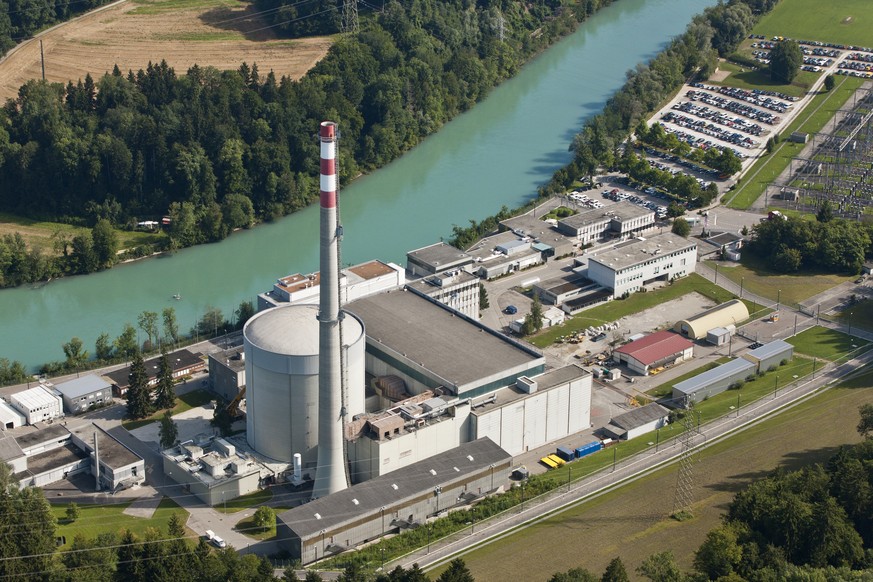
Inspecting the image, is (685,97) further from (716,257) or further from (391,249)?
(391,249)

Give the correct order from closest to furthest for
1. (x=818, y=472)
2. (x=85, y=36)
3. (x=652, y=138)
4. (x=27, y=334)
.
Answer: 1. (x=818, y=472)
2. (x=27, y=334)
3. (x=652, y=138)
4. (x=85, y=36)

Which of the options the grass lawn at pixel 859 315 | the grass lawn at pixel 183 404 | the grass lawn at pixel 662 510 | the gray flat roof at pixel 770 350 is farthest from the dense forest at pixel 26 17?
the grass lawn at pixel 662 510

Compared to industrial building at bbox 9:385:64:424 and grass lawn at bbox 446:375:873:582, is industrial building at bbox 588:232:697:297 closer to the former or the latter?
grass lawn at bbox 446:375:873:582

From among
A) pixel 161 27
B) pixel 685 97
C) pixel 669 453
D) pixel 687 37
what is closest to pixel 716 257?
pixel 669 453

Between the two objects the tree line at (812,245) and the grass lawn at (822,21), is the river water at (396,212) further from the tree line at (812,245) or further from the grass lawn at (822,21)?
the tree line at (812,245)

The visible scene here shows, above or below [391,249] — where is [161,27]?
above

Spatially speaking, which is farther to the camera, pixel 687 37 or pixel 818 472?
pixel 687 37

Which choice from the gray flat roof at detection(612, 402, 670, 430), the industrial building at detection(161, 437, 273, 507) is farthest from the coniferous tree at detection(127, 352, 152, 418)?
the gray flat roof at detection(612, 402, 670, 430)
